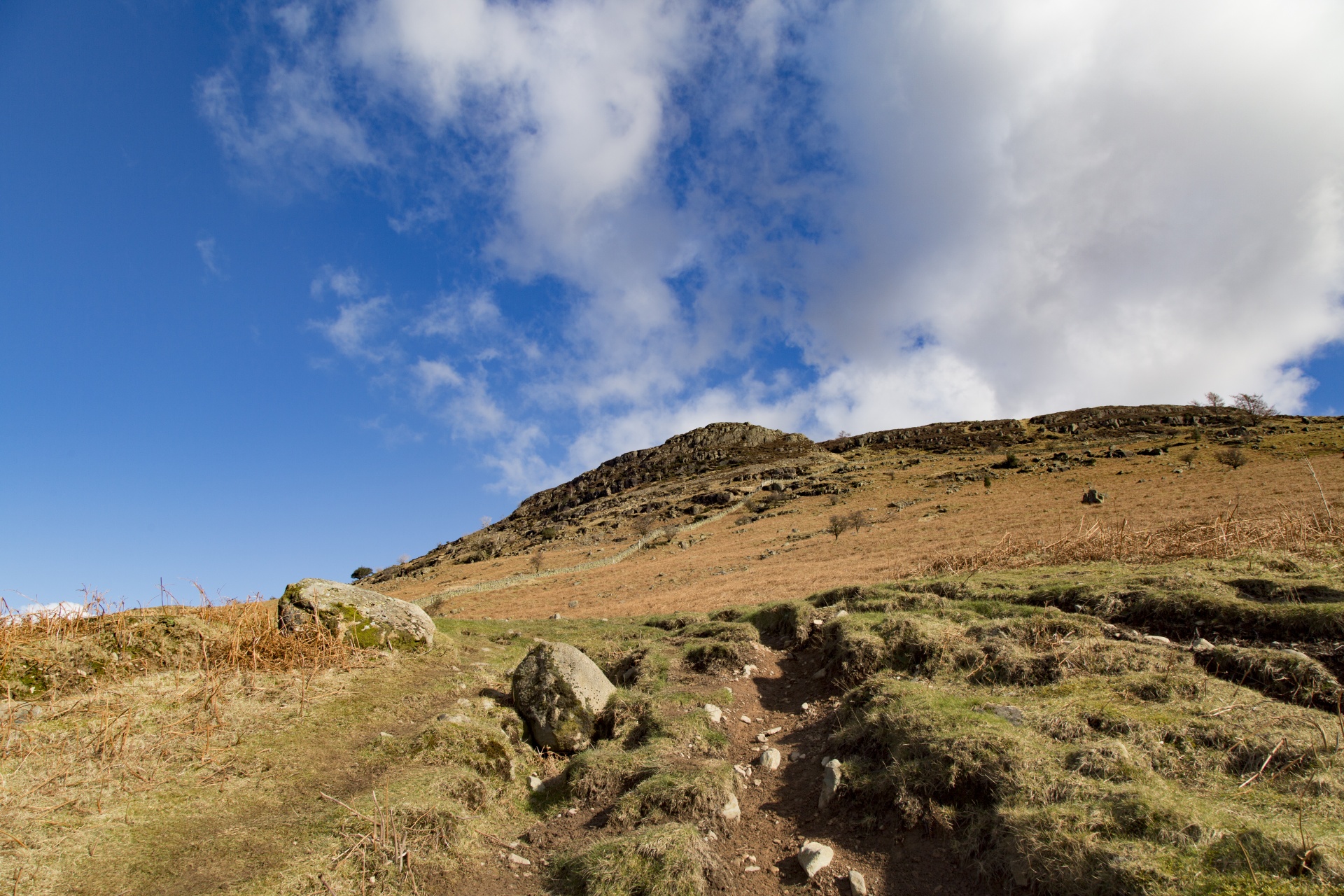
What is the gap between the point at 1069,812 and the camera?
556 cm

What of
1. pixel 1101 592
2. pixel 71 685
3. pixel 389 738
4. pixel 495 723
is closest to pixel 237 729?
pixel 389 738

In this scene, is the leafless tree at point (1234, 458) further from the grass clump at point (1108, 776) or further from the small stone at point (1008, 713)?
the small stone at point (1008, 713)

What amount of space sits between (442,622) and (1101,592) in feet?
58.6

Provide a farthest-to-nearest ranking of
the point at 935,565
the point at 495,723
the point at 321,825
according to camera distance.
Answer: the point at 935,565, the point at 495,723, the point at 321,825

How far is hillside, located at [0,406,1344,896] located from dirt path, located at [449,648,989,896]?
1.5 inches

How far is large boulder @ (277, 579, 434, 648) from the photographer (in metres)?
12.9

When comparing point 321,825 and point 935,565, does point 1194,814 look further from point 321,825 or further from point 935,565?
point 935,565

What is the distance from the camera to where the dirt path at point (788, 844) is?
596 cm

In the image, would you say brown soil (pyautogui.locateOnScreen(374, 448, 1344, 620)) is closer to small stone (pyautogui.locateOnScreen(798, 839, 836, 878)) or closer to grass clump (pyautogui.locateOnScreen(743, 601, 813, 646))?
grass clump (pyautogui.locateOnScreen(743, 601, 813, 646))

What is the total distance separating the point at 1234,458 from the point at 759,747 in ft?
220

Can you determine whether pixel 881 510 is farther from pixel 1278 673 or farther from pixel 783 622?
pixel 1278 673

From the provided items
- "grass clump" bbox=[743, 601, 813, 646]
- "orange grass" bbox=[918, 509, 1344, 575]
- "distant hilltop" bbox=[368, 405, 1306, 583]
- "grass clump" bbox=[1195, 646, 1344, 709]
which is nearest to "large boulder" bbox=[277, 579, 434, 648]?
"grass clump" bbox=[743, 601, 813, 646]

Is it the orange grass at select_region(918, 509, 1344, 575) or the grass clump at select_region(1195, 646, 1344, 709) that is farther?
the orange grass at select_region(918, 509, 1344, 575)

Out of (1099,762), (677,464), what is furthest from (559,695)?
(677,464)
